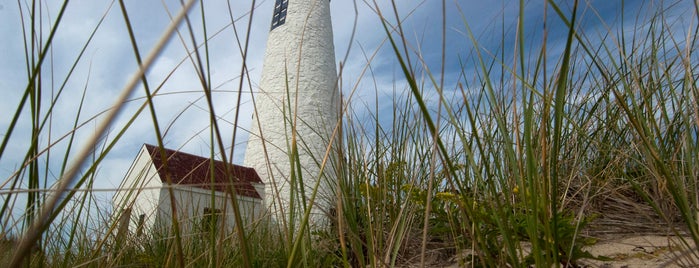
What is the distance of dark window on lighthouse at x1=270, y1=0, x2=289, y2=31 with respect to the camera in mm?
9062

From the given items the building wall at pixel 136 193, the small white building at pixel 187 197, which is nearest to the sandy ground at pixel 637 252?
the small white building at pixel 187 197

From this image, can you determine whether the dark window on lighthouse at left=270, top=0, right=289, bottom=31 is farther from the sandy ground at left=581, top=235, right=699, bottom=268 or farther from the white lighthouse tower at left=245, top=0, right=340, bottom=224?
the sandy ground at left=581, top=235, right=699, bottom=268

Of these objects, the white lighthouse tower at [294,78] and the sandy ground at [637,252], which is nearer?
the sandy ground at [637,252]

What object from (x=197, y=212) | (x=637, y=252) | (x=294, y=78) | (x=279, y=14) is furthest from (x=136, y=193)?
(x=279, y=14)

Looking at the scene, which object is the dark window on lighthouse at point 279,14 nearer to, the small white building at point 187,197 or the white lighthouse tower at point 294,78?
the white lighthouse tower at point 294,78

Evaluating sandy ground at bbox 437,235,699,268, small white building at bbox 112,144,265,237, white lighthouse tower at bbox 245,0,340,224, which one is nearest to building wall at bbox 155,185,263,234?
small white building at bbox 112,144,265,237

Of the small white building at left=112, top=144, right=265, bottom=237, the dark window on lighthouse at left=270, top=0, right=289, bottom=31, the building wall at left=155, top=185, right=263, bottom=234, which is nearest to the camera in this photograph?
the small white building at left=112, top=144, right=265, bottom=237

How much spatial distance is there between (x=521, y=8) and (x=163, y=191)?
672 centimetres

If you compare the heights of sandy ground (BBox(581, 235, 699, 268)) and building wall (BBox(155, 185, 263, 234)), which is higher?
building wall (BBox(155, 185, 263, 234))

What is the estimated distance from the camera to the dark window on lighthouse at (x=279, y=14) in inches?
357

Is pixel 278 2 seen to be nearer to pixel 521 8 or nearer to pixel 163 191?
pixel 163 191

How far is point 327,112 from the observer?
8.53 metres

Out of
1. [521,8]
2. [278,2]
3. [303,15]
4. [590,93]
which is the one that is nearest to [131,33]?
[521,8]

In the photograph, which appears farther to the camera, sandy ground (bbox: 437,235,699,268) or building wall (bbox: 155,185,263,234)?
sandy ground (bbox: 437,235,699,268)
